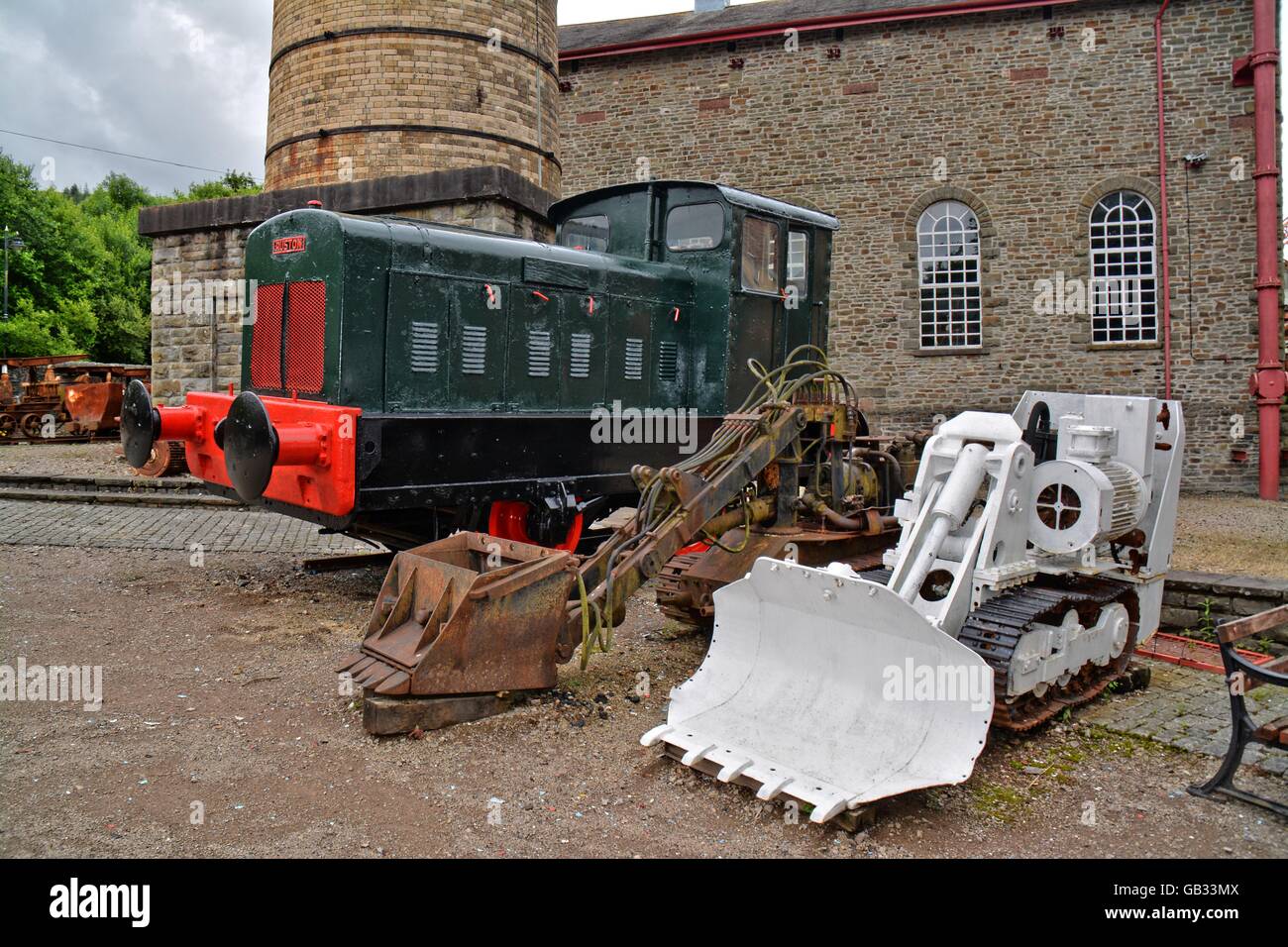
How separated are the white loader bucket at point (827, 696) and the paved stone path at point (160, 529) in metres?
5.22

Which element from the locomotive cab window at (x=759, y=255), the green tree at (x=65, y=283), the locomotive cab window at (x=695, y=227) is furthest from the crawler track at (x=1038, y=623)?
the green tree at (x=65, y=283)

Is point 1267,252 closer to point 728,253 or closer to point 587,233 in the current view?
point 728,253

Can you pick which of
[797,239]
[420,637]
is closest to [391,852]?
[420,637]

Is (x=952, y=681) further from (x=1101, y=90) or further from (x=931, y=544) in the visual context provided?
(x=1101, y=90)

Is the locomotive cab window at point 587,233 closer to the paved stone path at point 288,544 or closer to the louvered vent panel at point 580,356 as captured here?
the louvered vent panel at point 580,356

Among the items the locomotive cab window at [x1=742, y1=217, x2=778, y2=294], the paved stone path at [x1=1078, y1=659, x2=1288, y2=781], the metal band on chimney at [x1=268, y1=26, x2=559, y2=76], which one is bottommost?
the paved stone path at [x1=1078, y1=659, x2=1288, y2=781]

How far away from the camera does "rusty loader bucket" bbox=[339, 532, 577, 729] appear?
406cm

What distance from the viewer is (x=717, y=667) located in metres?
4.27

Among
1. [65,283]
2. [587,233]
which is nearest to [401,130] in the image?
[587,233]

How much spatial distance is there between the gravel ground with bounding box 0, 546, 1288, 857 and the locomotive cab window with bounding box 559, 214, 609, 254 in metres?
4.00

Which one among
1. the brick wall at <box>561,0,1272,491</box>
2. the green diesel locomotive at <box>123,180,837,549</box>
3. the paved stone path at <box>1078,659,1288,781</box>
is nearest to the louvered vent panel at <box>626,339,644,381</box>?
the green diesel locomotive at <box>123,180,837,549</box>

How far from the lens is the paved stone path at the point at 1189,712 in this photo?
13.7ft

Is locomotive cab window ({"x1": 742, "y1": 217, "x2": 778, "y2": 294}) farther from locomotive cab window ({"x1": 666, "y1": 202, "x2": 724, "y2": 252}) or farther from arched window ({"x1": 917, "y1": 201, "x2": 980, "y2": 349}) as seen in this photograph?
arched window ({"x1": 917, "y1": 201, "x2": 980, "y2": 349})

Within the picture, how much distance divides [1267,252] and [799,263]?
11379 millimetres
